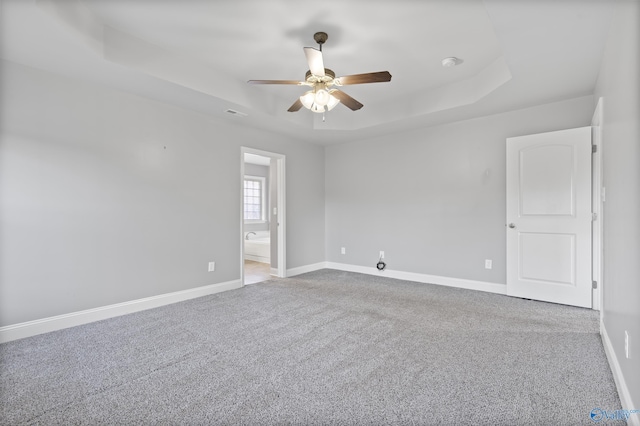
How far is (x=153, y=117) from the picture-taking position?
359 cm

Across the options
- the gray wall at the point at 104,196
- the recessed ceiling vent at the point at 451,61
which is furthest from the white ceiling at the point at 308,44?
the gray wall at the point at 104,196

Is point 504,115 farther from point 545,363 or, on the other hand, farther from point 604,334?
point 545,363

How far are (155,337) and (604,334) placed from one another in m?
3.73

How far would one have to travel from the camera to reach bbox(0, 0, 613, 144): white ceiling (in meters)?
2.23

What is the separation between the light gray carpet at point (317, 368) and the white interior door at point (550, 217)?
0.34 metres

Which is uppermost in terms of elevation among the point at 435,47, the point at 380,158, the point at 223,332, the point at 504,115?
the point at 435,47

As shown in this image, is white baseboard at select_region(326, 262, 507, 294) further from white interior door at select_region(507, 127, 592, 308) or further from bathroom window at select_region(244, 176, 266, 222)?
bathroom window at select_region(244, 176, 266, 222)

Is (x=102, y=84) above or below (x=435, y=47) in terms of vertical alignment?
below

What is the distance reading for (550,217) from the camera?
3613mm

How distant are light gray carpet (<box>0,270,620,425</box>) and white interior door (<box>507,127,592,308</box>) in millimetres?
343

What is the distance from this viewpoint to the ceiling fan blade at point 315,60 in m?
2.29

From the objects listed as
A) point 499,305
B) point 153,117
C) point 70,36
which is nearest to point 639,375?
point 499,305

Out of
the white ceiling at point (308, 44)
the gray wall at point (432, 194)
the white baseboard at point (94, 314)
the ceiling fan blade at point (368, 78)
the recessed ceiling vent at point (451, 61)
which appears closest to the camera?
the white ceiling at point (308, 44)

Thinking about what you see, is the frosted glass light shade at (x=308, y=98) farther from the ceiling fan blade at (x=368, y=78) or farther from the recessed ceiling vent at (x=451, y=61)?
the recessed ceiling vent at (x=451, y=61)
